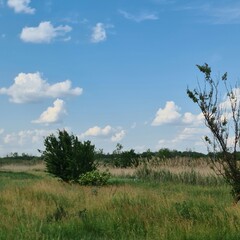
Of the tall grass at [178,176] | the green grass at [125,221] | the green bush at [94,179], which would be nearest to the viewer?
the green grass at [125,221]

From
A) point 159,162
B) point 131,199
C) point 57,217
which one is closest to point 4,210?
point 57,217

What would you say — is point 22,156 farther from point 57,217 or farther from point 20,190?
point 57,217

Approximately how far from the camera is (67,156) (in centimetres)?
2734

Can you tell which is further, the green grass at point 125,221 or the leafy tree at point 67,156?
the leafy tree at point 67,156

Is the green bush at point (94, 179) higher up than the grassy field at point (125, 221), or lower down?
higher up

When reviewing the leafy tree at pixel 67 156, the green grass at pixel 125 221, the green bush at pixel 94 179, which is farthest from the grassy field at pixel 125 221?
the leafy tree at pixel 67 156

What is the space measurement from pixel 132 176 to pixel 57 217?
23.3 m

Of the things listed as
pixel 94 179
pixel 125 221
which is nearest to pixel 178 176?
pixel 94 179

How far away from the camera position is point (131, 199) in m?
13.7

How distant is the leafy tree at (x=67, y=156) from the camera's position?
89.5 ft

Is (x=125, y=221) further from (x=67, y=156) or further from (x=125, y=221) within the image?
(x=67, y=156)

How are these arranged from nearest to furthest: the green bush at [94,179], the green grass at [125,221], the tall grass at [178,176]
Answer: the green grass at [125,221], the green bush at [94,179], the tall grass at [178,176]

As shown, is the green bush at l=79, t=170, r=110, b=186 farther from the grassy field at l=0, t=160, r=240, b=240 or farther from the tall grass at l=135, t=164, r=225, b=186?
the grassy field at l=0, t=160, r=240, b=240

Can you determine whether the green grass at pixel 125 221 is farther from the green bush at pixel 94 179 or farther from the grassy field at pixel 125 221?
the green bush at pixel 94 179
